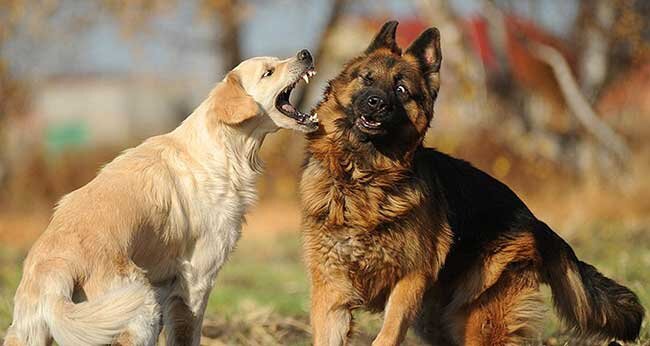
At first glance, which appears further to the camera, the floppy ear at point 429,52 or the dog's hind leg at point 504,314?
the floppy ear at point 429,52

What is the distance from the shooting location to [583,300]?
22.7 ft

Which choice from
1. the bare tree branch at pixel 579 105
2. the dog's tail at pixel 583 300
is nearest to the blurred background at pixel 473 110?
the bare tree branch at pixel 579 105

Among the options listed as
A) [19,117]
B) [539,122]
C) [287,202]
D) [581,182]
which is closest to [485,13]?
[539,122]

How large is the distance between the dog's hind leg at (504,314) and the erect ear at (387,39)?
181 cm

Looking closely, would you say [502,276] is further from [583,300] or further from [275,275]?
[275,275]

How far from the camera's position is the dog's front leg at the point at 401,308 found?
638cm

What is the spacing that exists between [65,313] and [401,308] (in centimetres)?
218

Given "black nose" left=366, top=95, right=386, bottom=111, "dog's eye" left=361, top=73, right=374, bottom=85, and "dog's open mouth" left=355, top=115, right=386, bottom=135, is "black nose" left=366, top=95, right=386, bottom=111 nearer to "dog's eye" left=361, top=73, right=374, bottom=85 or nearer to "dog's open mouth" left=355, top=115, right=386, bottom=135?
"dog's open mouth" left=355, top=115, right=386, bottom=135

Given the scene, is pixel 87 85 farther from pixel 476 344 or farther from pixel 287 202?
pixel 476 344

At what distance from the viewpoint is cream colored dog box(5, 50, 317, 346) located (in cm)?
558

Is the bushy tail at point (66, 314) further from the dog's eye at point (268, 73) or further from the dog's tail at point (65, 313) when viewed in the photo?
the dog's eye at point (268, 73)

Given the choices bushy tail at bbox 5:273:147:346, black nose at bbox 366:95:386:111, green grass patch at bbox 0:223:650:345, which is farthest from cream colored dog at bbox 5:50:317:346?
green grass patch at bbox 0:223:650:345

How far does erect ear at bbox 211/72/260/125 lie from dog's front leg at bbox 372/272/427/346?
1605mm

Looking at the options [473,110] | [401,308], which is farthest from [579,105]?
[401,308]
